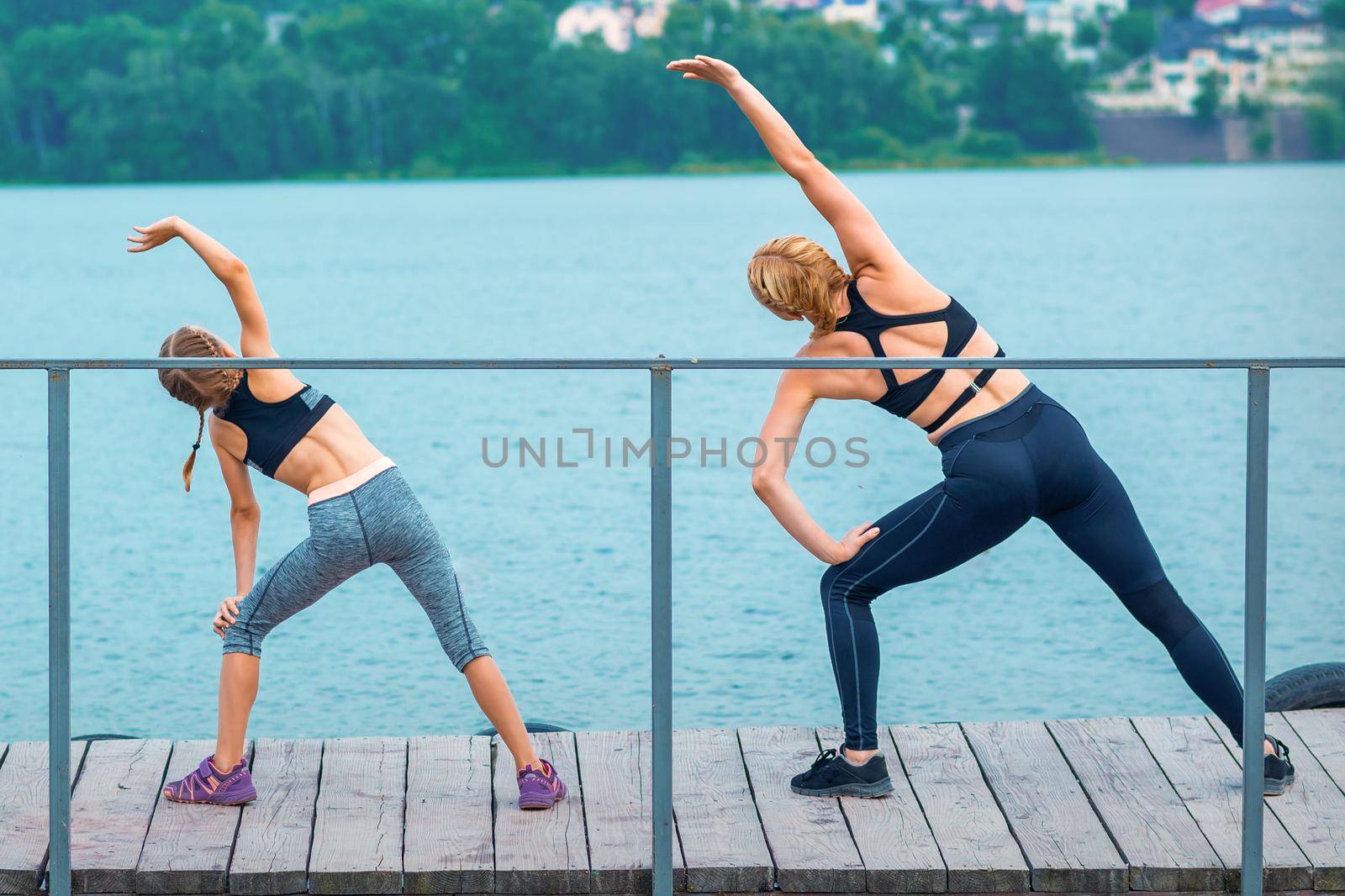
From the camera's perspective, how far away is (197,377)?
413cm

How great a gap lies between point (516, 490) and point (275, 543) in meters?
3.25

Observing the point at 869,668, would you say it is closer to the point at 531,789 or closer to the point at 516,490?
the point at 531,789

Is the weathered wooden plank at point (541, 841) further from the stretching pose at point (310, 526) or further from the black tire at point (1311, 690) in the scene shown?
the black tire at point (1311, 690)

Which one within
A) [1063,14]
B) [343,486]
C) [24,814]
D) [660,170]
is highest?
[1063,14]

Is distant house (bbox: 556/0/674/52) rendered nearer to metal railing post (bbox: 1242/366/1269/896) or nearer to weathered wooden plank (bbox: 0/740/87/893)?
weathered wooden plank (bbox: 0/740/87/893)

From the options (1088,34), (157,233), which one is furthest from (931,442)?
(1088,34)

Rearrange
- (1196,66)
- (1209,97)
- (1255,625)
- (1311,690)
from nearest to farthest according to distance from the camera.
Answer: (1255,625) < (1311,690) < (1196,66) < (1209,97)

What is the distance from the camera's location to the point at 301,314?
4231 centimetres

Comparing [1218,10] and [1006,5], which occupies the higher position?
[1218,10]

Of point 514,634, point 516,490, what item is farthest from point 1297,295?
point 514,634

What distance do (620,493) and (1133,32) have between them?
80470mm

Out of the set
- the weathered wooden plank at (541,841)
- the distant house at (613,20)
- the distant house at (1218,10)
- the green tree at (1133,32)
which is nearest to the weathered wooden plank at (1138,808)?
the weathered wooden plank at (541,841)

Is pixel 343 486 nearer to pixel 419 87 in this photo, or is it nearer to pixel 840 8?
pixel 419 87

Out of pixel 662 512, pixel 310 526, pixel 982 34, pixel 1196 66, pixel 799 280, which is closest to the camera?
pixel 662 512
